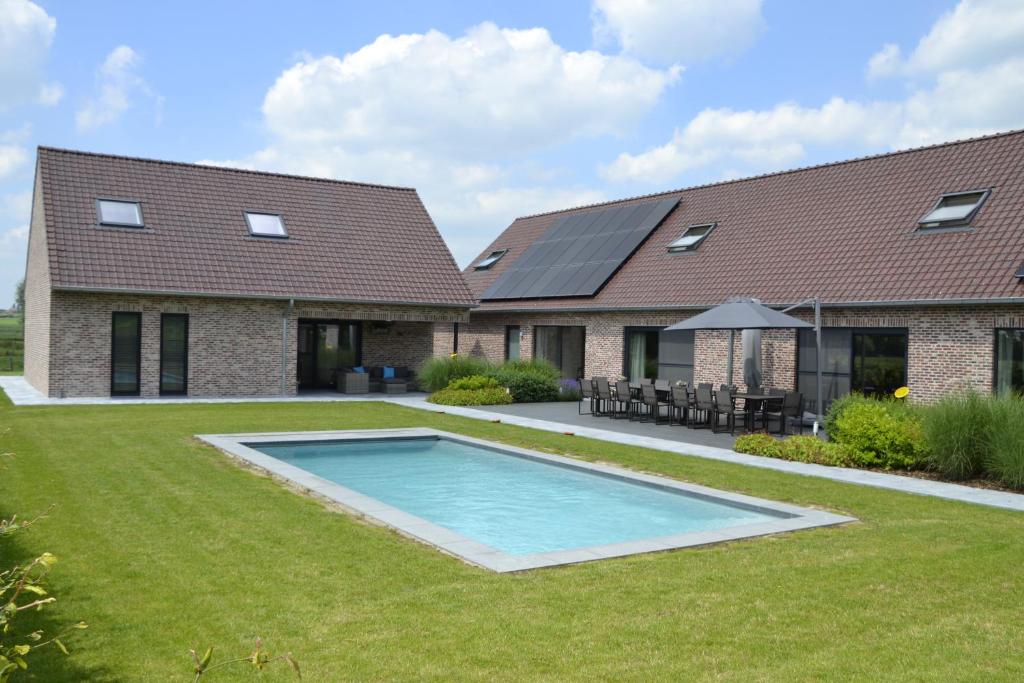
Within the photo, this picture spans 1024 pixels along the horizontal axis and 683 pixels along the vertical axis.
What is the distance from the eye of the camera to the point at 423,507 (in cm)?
998

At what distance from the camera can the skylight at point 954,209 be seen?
650 inches

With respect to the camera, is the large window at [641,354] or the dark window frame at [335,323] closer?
the large window at [641,354]

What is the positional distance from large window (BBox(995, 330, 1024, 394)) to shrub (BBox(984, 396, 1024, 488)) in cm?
368

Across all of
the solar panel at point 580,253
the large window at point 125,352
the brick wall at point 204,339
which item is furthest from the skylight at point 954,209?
the large window at point 125,352

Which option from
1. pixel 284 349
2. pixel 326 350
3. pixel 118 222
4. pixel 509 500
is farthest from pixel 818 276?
pixel 118 222

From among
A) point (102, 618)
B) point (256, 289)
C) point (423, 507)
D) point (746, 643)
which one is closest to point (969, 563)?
point (746, 643)

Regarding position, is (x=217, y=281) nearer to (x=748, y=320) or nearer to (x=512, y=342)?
(x=512, y=342)

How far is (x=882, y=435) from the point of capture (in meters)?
12.1

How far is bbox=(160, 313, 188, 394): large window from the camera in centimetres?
2048

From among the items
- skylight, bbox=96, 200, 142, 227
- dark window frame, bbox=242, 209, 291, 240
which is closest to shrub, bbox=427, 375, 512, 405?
dark window frame, bbox=242, 209, 291, 240

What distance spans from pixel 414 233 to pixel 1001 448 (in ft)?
61.1

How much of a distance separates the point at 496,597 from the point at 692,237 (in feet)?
58.6

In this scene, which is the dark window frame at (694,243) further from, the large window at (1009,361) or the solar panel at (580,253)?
the large window at (1009,361)

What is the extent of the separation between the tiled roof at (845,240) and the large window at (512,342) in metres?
2.25
